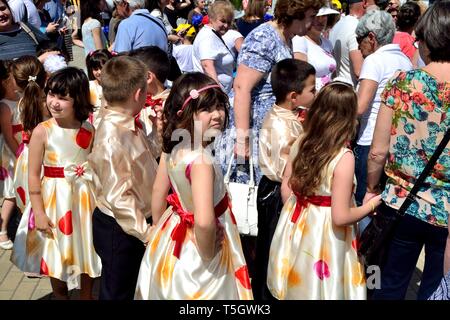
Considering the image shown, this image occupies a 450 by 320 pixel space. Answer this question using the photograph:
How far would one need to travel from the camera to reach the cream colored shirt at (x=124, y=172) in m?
3.10

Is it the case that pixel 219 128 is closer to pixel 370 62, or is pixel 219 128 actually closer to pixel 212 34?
pixel 370 62

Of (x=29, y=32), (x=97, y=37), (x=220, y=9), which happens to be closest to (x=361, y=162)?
(x=220, y=9)

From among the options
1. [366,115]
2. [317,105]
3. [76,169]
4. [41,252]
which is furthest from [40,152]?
[366,115]

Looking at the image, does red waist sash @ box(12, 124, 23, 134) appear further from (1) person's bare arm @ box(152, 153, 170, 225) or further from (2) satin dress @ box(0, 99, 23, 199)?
(1) person's bare arm @ box(152, 153, 170, 225)

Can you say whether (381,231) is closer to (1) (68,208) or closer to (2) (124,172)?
(2) (124,172)

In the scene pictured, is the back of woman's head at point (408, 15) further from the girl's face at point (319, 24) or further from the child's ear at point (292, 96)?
the child's ear at point (292, 96)

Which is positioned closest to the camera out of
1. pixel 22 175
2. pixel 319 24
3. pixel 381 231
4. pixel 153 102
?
pixel 381 231

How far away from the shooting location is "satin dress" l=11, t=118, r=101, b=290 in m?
3.79

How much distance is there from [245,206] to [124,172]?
98 cm

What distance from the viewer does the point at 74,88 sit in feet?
12.3

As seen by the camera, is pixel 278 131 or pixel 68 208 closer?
pixel 278 131

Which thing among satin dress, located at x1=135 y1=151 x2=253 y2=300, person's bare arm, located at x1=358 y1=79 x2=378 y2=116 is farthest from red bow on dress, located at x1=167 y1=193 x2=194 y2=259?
person's bare arm, located at x1=358 y1=79 x2=378 y2=116
